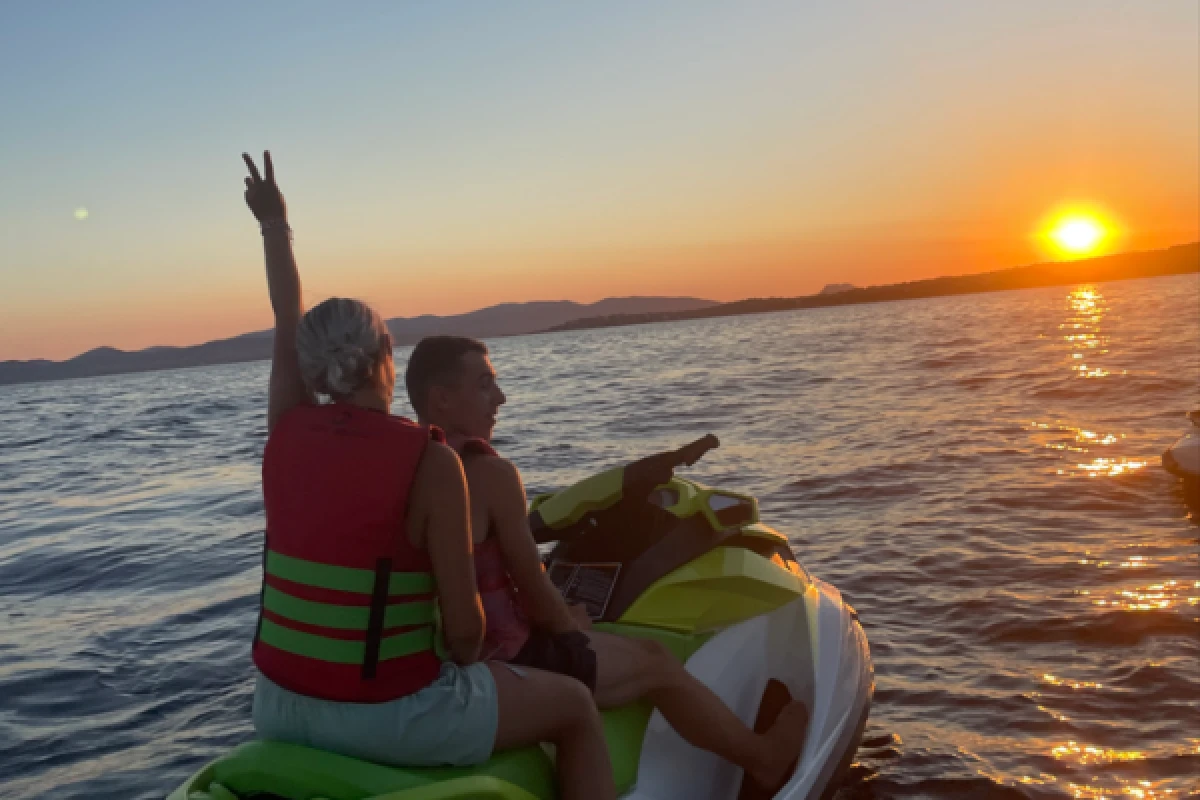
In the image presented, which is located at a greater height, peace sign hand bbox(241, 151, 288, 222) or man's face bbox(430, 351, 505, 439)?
peace sign hand bbox(241, 151, 288, 222)

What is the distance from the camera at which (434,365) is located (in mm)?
2941

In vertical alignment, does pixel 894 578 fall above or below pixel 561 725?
below

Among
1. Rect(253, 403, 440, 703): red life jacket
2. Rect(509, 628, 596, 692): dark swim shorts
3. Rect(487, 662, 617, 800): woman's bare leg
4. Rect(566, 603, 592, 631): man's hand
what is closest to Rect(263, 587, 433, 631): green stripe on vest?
Rect(253, 403, 440, 703): red life jacket

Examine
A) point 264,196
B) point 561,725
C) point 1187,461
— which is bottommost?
point 1187,461

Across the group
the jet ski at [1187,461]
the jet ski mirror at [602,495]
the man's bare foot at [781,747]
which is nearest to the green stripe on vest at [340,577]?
the jet ski mirror at [602,495]

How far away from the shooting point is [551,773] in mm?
2705

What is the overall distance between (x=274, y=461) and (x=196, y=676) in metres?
4.58

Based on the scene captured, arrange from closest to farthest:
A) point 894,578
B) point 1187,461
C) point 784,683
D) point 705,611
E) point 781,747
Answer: point 781,747 → point 705,611 → point 784,683 → point 894,578 → point 1187,461

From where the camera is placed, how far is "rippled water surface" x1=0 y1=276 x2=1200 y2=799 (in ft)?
15.9

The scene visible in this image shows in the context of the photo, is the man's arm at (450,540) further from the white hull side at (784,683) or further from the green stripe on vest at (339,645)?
the white hull side at (784,683)

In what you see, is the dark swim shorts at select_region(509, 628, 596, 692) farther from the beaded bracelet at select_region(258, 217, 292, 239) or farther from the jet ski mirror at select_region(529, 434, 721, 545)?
the beaded bracelet at select_region(258, 217, 292, 239)

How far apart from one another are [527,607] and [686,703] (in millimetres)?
645

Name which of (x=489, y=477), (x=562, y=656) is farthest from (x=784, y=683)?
(x=489, y=477)

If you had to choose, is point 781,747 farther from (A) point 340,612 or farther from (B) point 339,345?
(B) point 339,345
